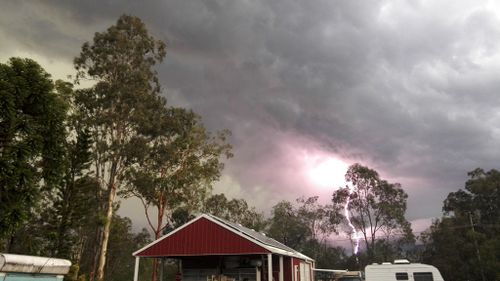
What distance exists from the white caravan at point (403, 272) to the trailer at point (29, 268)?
16.1m

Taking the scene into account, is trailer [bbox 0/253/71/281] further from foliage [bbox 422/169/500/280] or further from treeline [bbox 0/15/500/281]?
foliage [bbox 422/169/500/280]

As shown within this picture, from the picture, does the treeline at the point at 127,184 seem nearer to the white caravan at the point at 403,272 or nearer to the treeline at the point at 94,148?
the treeline at the point at 94,148

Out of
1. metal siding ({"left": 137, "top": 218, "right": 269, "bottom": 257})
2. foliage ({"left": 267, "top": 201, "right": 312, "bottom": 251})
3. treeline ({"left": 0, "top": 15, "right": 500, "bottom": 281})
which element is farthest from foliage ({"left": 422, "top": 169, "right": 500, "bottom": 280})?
metal siding ({"left": 137, "top": 218, "right": 269, "bottom": 257})

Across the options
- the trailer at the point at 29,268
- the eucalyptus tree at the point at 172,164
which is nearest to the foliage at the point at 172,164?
the eucalyptus tree at the point at 172,164

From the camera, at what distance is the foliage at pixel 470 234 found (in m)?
52.3

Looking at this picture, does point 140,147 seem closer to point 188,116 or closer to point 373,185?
point 188,116

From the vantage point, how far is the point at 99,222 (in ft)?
117

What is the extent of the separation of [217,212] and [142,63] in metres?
31.8

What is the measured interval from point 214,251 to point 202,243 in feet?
3.22

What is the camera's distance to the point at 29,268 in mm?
13703

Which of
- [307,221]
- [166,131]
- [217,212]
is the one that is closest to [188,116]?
[166,131]

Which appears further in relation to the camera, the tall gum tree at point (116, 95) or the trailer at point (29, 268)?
the tall gum tree at point (116, 95)

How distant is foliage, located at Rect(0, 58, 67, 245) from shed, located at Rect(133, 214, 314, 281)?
8.35 metres

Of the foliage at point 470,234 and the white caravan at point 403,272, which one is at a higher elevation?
the foliage at point 470,234
